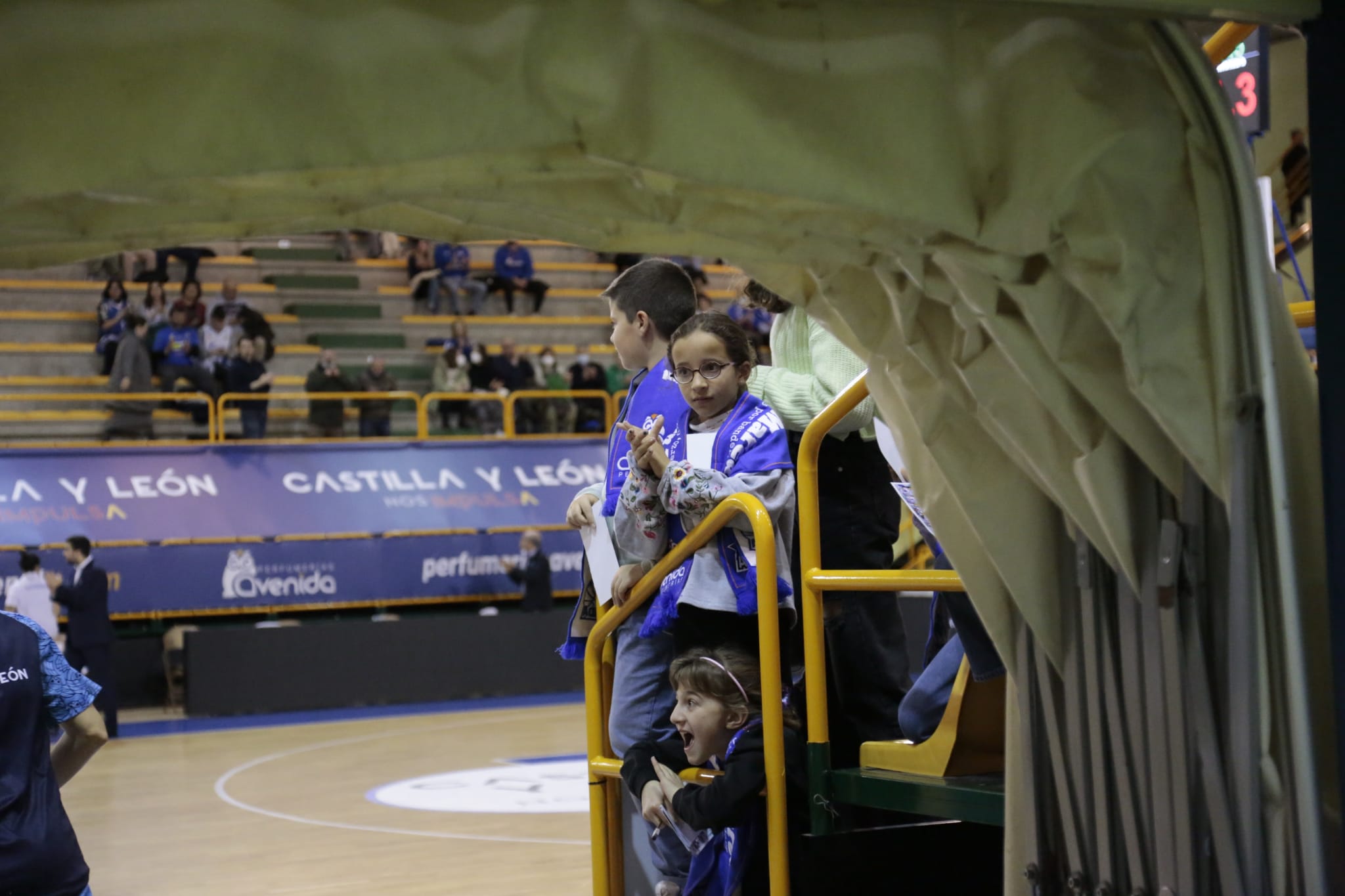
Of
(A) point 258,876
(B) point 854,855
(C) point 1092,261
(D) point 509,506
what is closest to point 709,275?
(D) point 509,506

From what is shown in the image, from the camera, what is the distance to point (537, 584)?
49.0 feet

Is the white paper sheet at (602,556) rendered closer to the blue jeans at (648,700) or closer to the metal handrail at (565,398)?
the blue jeans at (648,700)

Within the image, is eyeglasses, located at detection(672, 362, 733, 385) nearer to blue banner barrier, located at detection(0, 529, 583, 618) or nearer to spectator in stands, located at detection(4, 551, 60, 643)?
spectator in stands, located at detection(4, 551, 60, 643)

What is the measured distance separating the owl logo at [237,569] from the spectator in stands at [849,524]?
1152 centimetres

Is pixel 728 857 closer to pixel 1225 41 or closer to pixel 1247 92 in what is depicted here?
pixel 1225 41

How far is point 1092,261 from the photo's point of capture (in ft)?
6.09

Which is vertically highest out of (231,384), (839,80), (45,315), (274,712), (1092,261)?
(45,315)

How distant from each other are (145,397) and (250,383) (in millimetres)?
1447

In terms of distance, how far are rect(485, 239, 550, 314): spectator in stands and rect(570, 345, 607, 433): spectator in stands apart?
Result: 107cm

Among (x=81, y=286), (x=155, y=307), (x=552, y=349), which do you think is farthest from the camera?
(x=552, y=349)

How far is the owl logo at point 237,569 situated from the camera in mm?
14352

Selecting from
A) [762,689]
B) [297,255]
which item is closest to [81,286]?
[297,255]

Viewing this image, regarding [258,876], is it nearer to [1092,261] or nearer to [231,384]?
[1092,261]

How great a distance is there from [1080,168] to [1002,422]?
39 cm
